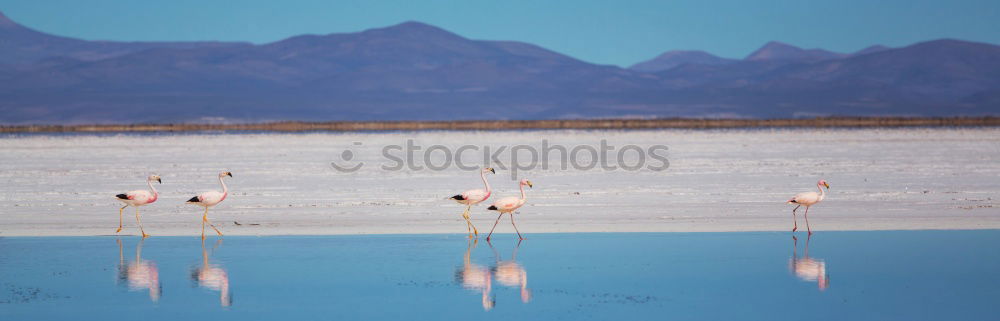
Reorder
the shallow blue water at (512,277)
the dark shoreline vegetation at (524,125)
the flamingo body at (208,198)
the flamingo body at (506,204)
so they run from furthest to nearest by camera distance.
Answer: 1. the dark shoreline vegetation at (524,125)
2. the flamingo body at (208,198)
3. the flamingo body at (506,204)
4. the shallow blue water at (512,277)

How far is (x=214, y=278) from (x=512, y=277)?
6.53ft

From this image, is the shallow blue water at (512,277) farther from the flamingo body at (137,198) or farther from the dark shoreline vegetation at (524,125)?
the dark shoreline vegetation at (524,125)

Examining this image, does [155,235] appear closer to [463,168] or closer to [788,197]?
[788,197]

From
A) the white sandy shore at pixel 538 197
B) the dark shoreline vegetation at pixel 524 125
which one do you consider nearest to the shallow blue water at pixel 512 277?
the white sandy shore at pixel 538 197

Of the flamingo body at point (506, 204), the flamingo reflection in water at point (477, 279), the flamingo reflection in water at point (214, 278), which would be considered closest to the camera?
the flamingo reflection in water at point (477, 279)

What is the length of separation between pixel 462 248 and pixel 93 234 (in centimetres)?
349

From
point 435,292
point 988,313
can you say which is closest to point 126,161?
point 435,292

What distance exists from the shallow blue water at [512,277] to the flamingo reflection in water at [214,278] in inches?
0.8

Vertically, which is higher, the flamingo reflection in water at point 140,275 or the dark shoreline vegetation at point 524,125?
the dark shoreline vegetation at point 524,125

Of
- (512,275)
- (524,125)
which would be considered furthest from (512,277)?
(524,125)

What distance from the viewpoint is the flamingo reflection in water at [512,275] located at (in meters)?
8.13

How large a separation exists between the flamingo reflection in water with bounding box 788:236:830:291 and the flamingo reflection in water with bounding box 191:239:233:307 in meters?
3.68

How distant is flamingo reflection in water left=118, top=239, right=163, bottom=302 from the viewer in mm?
8211

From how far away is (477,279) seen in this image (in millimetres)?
8602
